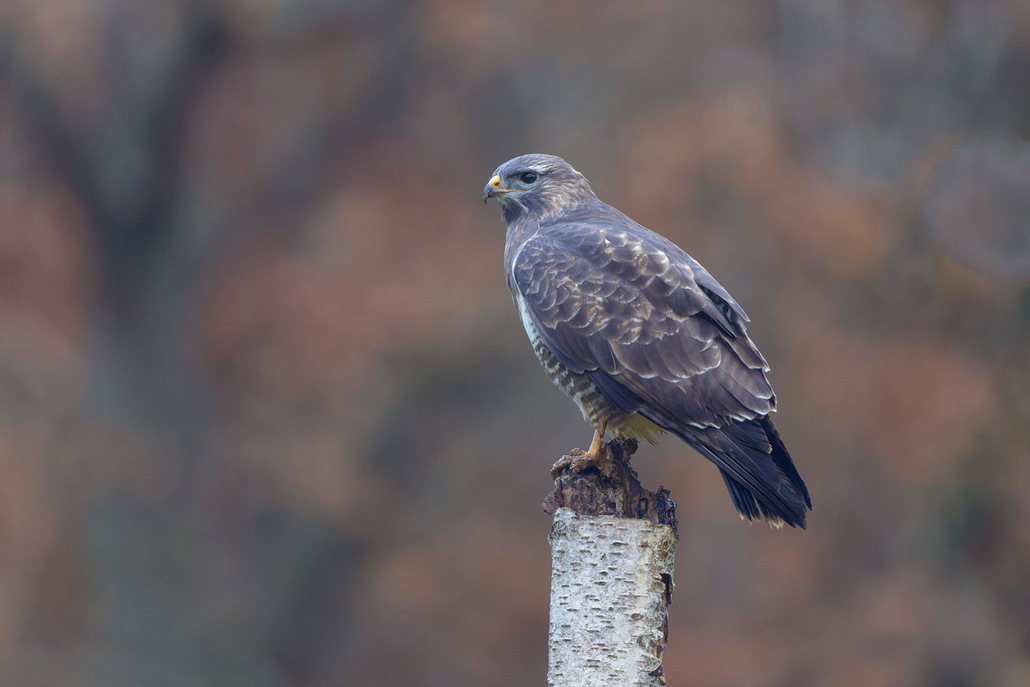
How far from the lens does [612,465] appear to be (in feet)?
8.14

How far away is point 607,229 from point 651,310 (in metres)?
0.36

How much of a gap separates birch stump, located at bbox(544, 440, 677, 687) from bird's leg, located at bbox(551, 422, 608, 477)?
191mm

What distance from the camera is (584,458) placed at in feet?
8.21

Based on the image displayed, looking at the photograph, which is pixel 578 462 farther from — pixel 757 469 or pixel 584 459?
pixel 757 469

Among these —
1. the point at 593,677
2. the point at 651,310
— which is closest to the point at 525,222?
the point at 651,310

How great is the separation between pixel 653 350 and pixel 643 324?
96mm

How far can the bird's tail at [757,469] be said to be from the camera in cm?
244

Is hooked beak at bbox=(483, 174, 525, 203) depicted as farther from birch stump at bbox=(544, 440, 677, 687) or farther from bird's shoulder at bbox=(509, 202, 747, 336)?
birch stump at bbox=(544, 440, 677, 687)

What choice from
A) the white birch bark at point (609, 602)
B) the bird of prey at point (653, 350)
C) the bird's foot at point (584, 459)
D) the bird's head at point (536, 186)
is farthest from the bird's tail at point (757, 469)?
the bird's head at point (536, 186)

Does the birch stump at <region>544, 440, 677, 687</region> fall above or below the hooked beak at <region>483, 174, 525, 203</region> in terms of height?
below

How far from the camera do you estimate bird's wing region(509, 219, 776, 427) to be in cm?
260

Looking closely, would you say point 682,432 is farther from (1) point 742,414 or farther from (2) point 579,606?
(2) point 579,606

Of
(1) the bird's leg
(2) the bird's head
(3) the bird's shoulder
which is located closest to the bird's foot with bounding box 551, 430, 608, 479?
(1) the bird's leg

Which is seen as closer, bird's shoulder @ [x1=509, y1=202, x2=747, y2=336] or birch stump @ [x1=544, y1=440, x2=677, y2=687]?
birch stump @ [x1=544, y1=440, x2=677, y2=687]
